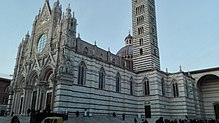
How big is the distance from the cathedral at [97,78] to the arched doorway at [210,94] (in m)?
0.19

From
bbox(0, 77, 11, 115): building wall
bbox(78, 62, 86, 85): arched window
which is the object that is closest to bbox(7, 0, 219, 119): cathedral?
bbox(78, 62, 86, 85): arched window

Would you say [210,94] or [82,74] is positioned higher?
[82,74]

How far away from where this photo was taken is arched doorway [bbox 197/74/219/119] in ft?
132

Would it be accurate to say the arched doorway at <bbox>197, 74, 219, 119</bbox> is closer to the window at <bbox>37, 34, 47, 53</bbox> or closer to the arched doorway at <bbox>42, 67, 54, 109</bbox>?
the arched doorway at <bbox>42, 67, 54, 109</bbox>

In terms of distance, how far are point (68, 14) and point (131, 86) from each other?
16.3 metres

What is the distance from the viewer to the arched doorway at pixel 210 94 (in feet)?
132

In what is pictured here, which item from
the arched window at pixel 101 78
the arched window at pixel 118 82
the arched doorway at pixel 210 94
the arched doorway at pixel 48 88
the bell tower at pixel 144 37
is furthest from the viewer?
the arched doorway at pixel 210 94

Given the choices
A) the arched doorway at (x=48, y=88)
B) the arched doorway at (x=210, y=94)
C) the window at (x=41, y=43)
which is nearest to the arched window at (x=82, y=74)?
the arched doorway at (x=48, y=88)

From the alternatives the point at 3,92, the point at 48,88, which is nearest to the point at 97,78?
the point at 48,88

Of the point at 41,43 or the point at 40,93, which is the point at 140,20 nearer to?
the point at 41,43

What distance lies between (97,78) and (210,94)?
28.3 m

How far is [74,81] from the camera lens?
23594mm

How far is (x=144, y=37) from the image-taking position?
35812 millimetres

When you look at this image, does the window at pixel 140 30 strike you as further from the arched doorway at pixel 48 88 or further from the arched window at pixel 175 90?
the arched doorway at pixel 48 88
